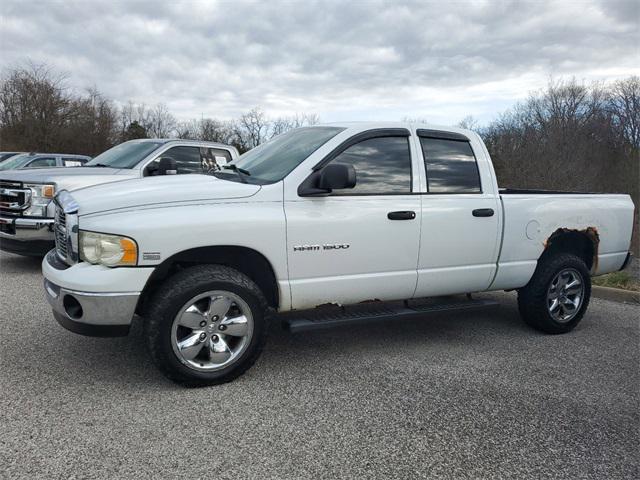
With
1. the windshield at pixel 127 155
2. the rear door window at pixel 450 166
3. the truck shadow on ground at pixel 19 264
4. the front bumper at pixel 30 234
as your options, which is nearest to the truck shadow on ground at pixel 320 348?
the rear door window at pixel 450 166

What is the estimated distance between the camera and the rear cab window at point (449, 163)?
434 cm

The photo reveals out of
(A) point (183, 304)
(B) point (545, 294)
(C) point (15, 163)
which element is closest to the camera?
(A) point (183, 304)

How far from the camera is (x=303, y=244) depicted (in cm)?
369

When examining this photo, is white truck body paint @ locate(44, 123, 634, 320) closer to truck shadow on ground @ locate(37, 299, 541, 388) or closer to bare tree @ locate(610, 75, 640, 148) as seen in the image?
truck shadow on ground @ locate(37, 299, 541, 388)

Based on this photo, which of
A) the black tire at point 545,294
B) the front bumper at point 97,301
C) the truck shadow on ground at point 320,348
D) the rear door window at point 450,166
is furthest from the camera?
the black tire at point 545,294

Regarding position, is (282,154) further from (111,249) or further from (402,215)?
(111,249)

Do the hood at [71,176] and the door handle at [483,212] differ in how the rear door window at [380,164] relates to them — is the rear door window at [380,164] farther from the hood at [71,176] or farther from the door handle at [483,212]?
the hood at [71,176]

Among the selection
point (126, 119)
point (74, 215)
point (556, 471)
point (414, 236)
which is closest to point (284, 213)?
point (414, 236)

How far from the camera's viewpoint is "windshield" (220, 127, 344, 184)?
154 inches

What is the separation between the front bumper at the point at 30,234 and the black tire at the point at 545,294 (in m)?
5.63

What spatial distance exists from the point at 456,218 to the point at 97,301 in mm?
2843

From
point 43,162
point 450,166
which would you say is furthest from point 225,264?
point 43,162

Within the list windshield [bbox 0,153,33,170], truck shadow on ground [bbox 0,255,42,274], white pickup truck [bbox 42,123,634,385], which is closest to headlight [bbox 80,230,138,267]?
white pickup truck [bbox 42,123,634,385]

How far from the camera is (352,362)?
405 centimetres
